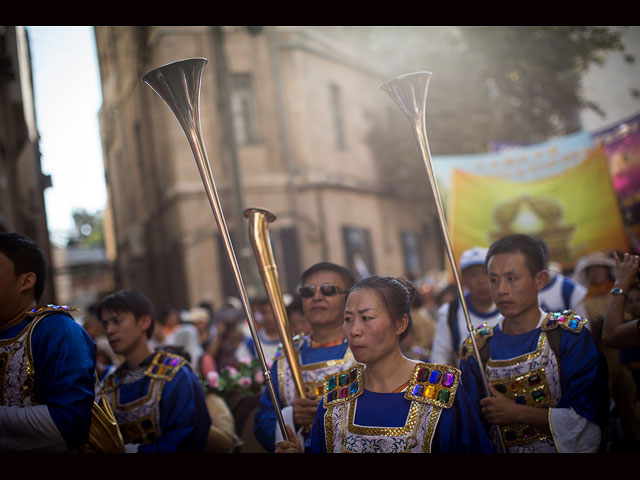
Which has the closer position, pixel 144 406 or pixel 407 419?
pixel 407 419

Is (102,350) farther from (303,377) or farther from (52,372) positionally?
(52,372)

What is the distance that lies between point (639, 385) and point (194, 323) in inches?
226

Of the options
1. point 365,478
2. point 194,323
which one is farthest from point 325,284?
point 194,323

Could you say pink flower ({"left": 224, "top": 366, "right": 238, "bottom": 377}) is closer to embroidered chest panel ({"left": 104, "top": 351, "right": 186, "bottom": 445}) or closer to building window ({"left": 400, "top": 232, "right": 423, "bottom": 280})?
embroidered chest panel ({"left": 104, "top": 351, "right": 186, "bottom": 445})

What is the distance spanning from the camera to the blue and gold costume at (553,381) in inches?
120

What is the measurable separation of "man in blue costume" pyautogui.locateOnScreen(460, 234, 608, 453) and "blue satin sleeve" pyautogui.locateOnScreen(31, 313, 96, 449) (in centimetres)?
178

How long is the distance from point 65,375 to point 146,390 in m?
1.09

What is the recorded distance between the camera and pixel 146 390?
3.69 meters

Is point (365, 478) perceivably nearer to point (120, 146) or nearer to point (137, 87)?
point (120, 146)

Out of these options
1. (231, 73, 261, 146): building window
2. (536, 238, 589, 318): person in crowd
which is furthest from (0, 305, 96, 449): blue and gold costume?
(231, 73, 261, 146): building window

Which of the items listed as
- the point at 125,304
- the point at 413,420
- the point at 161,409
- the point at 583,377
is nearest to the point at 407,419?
the point at 413,420

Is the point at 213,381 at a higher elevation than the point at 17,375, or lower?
lower

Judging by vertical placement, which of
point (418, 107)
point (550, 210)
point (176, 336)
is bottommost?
point (176, 336)

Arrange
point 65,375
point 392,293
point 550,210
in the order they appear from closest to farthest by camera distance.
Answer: point 65,375, point 392,293, point 550,210
